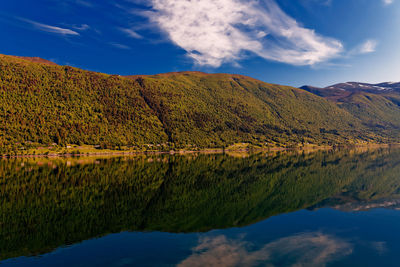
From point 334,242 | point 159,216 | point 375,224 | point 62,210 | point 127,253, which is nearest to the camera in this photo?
point 127,253

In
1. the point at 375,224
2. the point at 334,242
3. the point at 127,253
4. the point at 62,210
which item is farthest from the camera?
the point at 62,210

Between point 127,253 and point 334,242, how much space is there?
2346cm

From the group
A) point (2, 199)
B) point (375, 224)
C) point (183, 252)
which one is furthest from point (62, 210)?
point (375, 224)

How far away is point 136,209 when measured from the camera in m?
42.8

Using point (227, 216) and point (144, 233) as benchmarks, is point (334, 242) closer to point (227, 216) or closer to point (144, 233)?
point (227, 216)

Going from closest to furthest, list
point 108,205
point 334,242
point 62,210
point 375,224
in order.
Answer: point 334,242 → point 375,224 → point 62,210 → point 108,205

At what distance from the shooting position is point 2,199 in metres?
48.8

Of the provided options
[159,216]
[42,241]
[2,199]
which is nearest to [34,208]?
[2,199]

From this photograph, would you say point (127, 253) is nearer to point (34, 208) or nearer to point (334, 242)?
point (334, 242)

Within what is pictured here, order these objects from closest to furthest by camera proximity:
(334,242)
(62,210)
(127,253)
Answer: (127,253)
(334,242)
(62,210)

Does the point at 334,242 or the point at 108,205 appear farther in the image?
the point at 108,205

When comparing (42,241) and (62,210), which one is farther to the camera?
(62,210)

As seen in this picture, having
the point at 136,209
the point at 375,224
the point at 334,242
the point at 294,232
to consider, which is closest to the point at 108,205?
the point at 136,209

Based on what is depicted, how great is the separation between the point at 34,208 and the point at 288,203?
156ft
